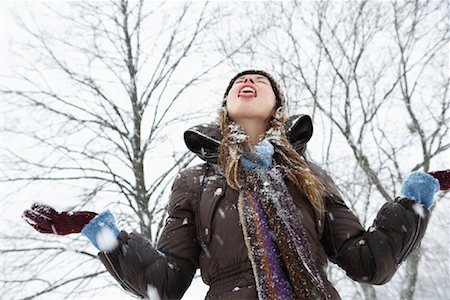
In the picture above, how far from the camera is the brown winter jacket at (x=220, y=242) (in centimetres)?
173

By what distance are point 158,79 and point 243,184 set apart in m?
6.30

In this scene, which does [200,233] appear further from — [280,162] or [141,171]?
[141,171]

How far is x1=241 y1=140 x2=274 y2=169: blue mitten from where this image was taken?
77.5 inches

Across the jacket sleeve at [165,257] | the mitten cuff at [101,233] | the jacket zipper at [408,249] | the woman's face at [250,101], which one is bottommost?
the jacket zipper at [408,249]

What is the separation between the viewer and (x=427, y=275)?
16.8 m

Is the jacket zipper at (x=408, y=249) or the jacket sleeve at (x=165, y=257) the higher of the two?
the jacket sleeve at (x=165, y=257)

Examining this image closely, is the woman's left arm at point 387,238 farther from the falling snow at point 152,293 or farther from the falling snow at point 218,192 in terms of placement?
the falling snow at point 152,293

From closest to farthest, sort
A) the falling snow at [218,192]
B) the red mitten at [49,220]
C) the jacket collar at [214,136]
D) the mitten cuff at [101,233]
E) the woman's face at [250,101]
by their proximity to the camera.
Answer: the red mitten at [49,220] < the mitten cuff at [101,233] < the falling snow at [218,192] < the jacket collar at [214,136] < the woman's face at [250,101]

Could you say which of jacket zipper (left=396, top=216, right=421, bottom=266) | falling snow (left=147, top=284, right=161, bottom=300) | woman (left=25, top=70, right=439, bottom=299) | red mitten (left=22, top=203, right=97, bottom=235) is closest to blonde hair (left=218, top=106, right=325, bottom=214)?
woman (left=25, top=70, right=439, bottom=299)

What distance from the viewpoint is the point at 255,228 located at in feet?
5.70

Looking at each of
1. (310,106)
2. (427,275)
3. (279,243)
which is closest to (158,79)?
(310,106)

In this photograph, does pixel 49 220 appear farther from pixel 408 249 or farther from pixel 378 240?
pixel 408 249

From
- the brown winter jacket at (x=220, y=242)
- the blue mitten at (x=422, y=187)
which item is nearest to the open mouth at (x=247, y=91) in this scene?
the brown winter jacket at (x=220, y=242)

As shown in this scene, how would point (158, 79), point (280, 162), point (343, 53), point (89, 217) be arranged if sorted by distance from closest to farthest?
point (89, 217) → point (280, 162) → point (158, 79) → point (343, 53)
